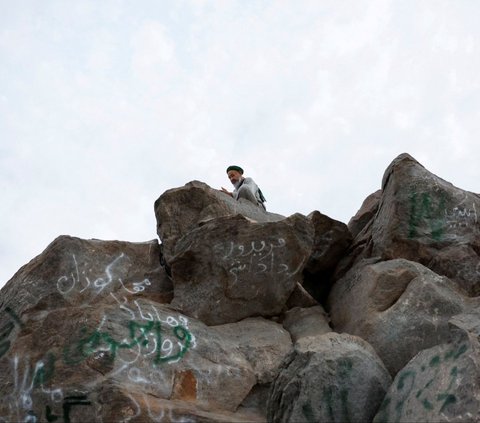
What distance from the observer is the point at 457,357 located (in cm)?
649

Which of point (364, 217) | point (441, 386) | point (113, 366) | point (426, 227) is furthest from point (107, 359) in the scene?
point (364, 217)

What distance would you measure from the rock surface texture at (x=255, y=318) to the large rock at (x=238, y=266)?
2 centimetres

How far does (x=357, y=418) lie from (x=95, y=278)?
406cm

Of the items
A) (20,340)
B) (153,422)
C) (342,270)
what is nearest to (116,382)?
(153,422)

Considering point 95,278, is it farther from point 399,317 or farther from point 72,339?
point 399,317

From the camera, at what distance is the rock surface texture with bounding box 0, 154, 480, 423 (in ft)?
22.2

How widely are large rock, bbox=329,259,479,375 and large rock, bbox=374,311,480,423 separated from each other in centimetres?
88

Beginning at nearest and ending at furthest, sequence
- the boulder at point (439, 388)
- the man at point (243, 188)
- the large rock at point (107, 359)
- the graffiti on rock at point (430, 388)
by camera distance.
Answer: the boulder at point (439, 388), the graffiti on rock at point (430, 388), the large rock at point (107, 359), the man at point (243, 188)

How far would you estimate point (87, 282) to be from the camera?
911 centimetres

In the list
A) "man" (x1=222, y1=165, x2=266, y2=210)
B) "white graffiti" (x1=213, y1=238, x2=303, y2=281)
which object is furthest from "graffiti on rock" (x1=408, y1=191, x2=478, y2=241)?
"man" (x1=222, y1=165, x2=266, y2=210)

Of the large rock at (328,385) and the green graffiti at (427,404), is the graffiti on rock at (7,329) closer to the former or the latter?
the large rock at (328,385)

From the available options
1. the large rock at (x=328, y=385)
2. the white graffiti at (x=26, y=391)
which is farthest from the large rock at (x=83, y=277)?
the large rock at (x=328, y=385)

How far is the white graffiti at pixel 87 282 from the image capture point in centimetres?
903

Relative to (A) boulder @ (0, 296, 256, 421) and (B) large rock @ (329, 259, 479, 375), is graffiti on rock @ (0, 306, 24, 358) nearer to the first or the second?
(A) boulder @ (0, 296, 256, 421)
